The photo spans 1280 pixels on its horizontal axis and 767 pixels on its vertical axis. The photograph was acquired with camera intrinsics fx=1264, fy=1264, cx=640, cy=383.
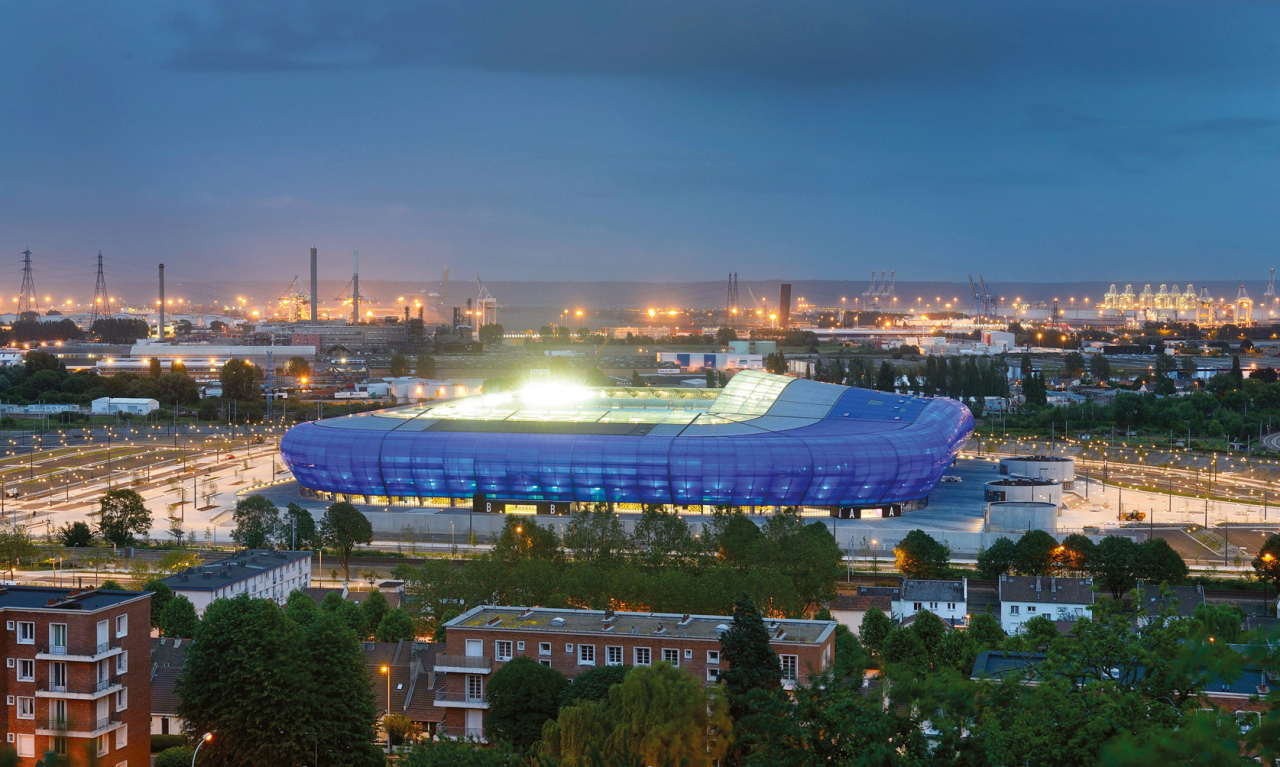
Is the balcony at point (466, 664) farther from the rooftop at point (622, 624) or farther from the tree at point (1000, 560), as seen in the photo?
the tree at point (1000, 560)

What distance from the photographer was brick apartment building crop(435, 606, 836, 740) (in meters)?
17.5

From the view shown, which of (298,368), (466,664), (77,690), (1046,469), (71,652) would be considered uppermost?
(298,368)

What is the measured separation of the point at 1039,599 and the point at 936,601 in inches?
79.9

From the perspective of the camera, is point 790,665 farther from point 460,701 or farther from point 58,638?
point 58,638

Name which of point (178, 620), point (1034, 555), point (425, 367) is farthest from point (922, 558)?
point (425, 367)

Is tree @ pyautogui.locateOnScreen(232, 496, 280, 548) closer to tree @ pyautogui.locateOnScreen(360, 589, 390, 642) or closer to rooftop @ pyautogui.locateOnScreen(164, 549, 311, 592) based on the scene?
rooftop @ pyautogui.locateOnScreen(164, 549, 311, 592)

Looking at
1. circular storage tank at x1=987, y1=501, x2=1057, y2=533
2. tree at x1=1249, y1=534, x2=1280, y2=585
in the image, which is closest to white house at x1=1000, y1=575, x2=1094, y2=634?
tree at x1=1249, y1=534, x2=1280, y2=585

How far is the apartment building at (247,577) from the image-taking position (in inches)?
1000

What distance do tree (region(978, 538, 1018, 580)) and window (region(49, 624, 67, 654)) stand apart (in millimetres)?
21528

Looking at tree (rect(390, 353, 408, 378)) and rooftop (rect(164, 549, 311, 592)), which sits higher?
tree (rect(390, 353, 408, 378))

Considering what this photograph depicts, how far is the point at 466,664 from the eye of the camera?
58.4 feet

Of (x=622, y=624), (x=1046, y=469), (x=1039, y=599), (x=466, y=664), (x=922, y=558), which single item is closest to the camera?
(x=466, y=664)

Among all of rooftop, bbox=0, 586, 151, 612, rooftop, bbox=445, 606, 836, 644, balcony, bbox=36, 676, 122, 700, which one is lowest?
balcony, bbox=36, 676, 122, 700

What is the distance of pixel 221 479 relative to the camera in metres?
46.3
